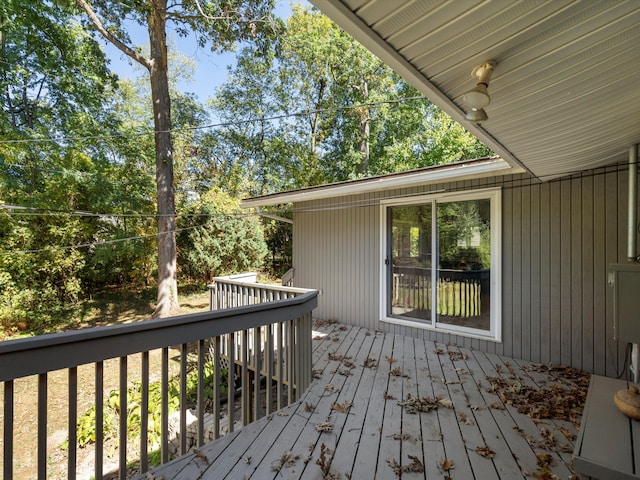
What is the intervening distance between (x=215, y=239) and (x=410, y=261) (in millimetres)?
7595

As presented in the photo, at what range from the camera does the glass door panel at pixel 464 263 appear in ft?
12.9

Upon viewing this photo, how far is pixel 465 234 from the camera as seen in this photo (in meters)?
4.04

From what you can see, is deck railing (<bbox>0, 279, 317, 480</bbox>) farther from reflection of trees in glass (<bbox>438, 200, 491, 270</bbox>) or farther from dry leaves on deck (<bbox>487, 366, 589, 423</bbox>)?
reflection of trees in glass (<bbox>438, 200, 491, 270</bbox>)

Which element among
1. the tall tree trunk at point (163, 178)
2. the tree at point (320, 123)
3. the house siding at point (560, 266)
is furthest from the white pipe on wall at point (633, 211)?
the tree at point (320, 123)

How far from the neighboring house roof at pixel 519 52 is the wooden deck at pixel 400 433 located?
213 cm

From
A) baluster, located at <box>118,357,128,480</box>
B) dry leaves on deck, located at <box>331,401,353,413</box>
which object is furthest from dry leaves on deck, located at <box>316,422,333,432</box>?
baluster, located at <box>118,357,128,480</box>

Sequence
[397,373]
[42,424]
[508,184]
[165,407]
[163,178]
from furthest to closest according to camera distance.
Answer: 1. [163,178]
2. [508,184]
3. [397,373]
4. [165,407]
5. [42,424]

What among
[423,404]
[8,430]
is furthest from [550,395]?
[8,430]

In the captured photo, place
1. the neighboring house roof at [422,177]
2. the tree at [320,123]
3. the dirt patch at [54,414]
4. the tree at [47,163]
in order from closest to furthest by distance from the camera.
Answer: the dirt patch at [54,414], the neighboring house roof at [422,177], the tree at [47,163], the tree at [320,123]

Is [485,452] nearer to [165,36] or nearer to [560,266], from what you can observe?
[560,266]

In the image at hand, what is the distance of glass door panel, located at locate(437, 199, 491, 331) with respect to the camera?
3.92 metres

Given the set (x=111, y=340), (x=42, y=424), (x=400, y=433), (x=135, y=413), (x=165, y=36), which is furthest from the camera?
(x=165, y=36)

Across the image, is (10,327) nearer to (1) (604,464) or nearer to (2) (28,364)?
(2) (28,364)

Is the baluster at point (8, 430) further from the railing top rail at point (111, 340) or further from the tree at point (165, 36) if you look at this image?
the tree at point (165, 36)
